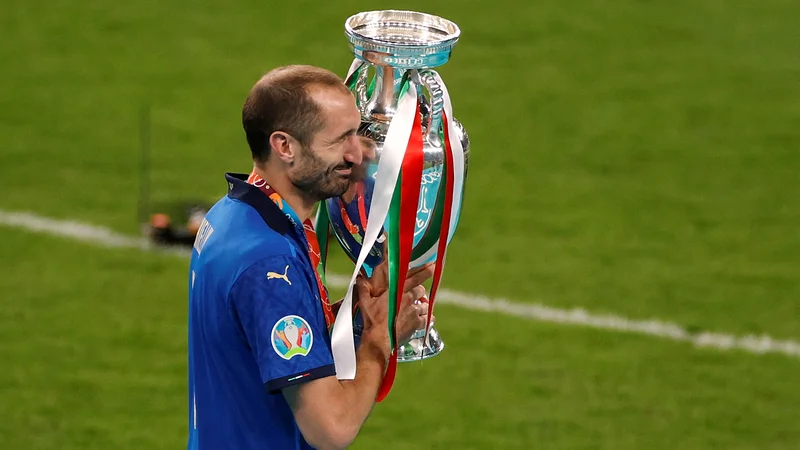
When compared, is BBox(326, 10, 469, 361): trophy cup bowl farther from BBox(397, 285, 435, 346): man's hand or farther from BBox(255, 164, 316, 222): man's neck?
BBox(255, 164, 316, 222): man's neck

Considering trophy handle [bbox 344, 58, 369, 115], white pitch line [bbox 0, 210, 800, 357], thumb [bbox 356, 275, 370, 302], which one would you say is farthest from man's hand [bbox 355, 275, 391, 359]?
white pitch line [bbox 0, 210, 800, 357]

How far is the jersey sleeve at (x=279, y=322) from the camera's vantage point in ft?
9.38

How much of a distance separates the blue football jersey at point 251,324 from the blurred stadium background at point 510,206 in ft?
7.34

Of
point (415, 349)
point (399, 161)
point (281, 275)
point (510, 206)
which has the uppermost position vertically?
point (399, 161)

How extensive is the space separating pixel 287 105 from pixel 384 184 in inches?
14.2

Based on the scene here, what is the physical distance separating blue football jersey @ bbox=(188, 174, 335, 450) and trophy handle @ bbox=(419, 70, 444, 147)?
45cm

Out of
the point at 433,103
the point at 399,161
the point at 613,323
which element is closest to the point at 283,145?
the point at 399,161

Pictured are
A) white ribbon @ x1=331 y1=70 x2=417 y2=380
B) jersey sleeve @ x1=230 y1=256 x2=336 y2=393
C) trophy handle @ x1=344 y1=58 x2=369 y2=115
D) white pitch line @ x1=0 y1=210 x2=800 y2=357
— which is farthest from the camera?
white pitch line @ x1=0 y1=210 x2=800 y2=357

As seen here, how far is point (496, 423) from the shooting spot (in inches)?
213

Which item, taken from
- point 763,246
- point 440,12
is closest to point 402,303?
point 763,246

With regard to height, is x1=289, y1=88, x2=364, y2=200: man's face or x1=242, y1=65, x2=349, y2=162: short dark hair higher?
x1=242, y1=65, x2=349, y2=162: short dark hair

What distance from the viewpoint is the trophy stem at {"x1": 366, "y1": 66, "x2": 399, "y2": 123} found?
10.7ft

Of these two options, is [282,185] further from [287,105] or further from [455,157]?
[455,157]

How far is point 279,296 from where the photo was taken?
286 cm
